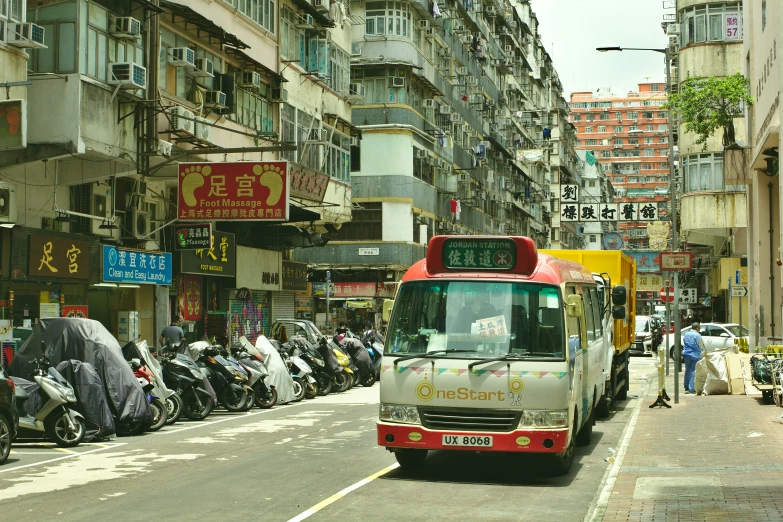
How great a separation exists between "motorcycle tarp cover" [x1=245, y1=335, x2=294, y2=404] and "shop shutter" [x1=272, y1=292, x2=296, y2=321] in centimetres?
1412

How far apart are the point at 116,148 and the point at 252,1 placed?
971cm

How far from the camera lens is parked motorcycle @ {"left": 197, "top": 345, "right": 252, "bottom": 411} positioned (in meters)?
19.8

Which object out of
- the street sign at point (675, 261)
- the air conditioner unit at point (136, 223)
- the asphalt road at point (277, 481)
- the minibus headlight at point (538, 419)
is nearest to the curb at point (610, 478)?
the asphalt road at point (277, 481)

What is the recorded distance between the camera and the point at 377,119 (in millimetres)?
48750

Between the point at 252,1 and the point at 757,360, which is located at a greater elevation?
the point at 252,1

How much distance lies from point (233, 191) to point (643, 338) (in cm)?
2971

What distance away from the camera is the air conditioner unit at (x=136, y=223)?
A: 81.4ft

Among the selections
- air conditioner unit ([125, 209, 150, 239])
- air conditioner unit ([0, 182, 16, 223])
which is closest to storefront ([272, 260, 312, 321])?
air conditioner unit ([125, 209, 150, 239])

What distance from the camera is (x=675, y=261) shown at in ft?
71.2

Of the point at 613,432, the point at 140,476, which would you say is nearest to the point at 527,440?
the point at 140,476

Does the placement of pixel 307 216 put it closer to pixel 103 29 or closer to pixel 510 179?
pixel 103 29

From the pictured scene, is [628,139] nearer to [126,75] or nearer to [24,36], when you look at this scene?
[126,75]

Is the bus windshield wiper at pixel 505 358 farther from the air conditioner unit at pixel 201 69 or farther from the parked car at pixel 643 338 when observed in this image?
the parked car at pixel 643 338

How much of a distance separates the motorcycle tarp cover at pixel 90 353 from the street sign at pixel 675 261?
427 inches
